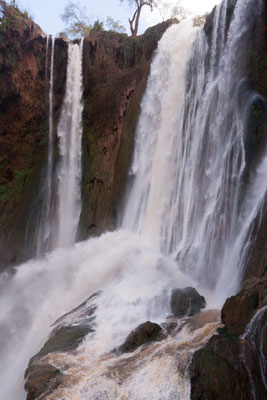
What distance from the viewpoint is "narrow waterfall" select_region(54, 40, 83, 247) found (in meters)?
15.6

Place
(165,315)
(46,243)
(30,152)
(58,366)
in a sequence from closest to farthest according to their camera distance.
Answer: (58,366), (165,315), (46,243), (30,152)

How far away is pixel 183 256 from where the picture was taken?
9922 mm

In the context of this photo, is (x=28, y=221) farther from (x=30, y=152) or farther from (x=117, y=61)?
(x=117, y=61)

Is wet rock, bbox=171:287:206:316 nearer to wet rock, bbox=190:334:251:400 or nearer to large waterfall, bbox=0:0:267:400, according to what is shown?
large waterfall, bbox=0:0:267:400

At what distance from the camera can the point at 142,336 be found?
20.4ft

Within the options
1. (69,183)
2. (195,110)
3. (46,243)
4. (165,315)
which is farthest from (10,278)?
(195,110)

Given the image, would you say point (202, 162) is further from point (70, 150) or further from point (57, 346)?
point (70, 150)

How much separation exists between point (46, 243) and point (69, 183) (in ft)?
9.02

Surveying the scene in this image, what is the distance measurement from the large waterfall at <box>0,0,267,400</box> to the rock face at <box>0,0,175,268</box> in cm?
107

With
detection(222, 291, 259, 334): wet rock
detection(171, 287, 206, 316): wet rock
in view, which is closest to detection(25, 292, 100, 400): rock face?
detection(171, 287, 206, 316): wet rock

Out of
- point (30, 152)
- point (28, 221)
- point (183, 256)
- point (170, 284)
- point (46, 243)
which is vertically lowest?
point (170, 284)

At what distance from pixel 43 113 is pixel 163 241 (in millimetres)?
8860

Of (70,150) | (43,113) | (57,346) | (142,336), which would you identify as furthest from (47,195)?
(142,336)

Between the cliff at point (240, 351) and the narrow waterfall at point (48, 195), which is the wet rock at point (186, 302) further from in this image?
the narrow waterfall at point (48, 195)
